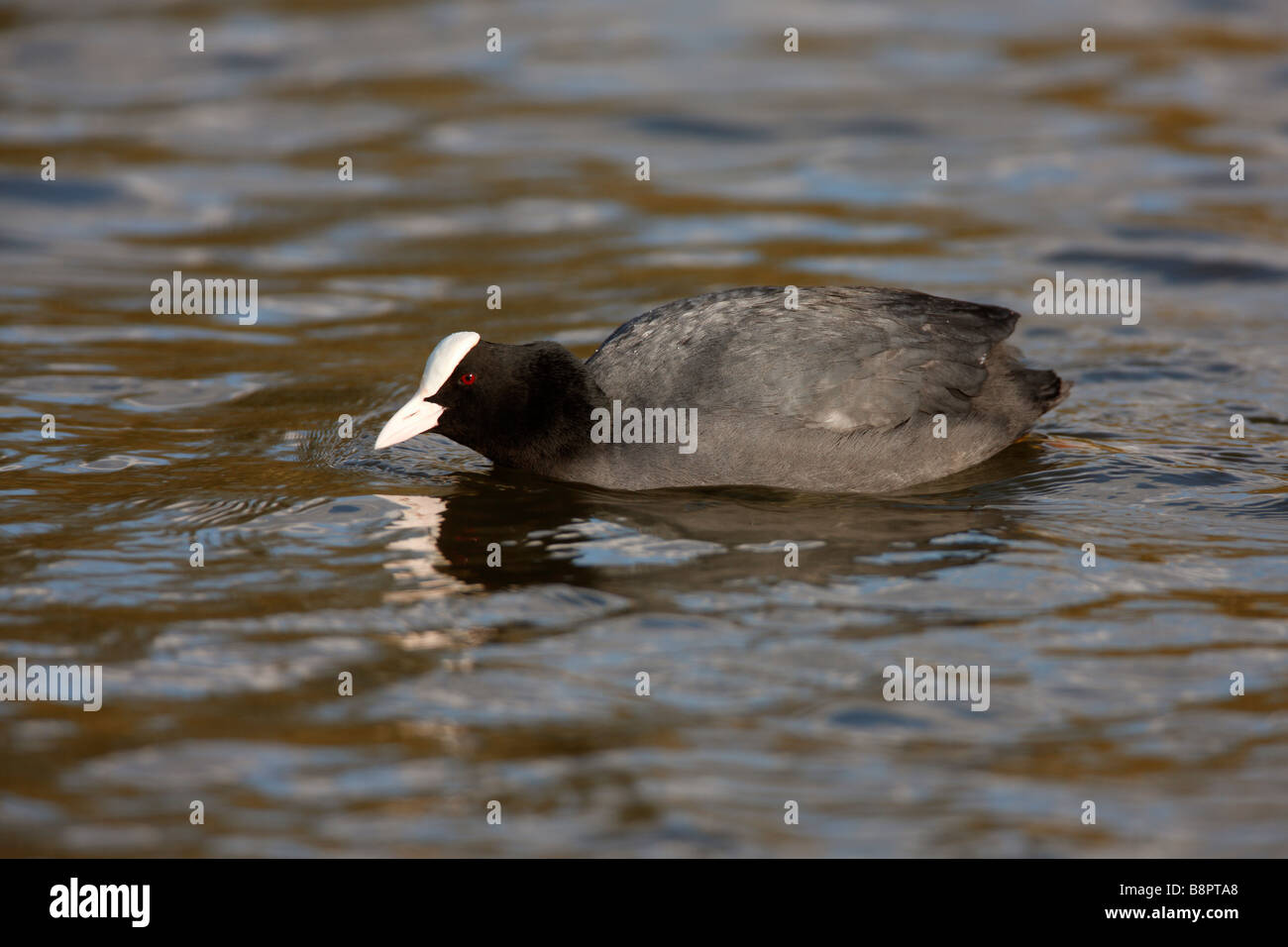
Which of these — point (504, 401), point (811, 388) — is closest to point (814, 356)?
point (811, 388)

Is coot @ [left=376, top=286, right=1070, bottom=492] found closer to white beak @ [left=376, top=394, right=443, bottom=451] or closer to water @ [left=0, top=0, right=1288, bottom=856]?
white beak @ [left=376, top=394, right=443, bottom=451]

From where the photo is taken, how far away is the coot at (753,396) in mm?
6234

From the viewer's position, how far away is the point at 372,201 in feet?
36.7

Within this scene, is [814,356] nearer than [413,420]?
Yes

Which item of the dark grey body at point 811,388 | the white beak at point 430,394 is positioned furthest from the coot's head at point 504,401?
the dark grey body at point 811,388

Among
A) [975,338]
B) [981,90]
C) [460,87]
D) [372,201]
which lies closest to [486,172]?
[372,201]

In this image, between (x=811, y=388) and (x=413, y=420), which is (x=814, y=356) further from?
(x=413, y=420)

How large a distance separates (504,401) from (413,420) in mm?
393

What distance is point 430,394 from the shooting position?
21.2 ft

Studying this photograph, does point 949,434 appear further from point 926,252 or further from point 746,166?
point 746,166

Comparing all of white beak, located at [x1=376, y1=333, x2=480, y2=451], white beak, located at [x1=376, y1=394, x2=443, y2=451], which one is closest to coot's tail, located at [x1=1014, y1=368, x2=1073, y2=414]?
white beak, located at [x1=376, y1=333, x2=480, y2=451]

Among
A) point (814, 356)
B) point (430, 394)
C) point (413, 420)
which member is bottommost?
point (413, 420)

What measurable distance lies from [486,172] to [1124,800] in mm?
8380

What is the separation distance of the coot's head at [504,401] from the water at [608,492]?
239 mm
